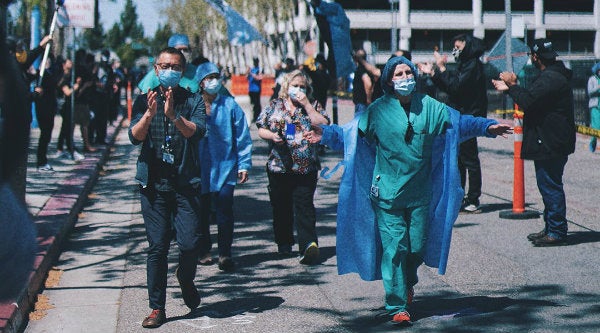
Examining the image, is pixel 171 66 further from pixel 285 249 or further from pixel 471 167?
pixel 471 167

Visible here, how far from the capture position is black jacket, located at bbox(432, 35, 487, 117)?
35.1 ft

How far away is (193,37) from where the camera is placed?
8925 centimetres

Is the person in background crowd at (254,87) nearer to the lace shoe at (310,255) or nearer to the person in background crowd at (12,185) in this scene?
the lace shoe at (310,255)

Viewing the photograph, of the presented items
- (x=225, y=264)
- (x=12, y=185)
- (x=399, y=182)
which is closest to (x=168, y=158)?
(x=399, y=182)

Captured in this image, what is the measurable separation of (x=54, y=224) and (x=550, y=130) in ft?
16.1

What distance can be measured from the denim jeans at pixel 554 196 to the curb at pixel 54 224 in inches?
174

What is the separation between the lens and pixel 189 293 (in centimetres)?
661

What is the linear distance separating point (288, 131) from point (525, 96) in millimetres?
2126

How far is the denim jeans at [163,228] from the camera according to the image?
6320mm

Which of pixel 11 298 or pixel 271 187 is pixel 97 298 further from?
pixel 11 298

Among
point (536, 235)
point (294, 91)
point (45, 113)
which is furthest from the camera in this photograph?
point (45, 113)

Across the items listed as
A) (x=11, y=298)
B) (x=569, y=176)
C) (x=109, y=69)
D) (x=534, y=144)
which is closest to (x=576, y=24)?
(x=109, y=69)

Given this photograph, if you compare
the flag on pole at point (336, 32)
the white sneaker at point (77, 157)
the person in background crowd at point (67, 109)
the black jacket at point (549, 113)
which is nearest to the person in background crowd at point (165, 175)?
the black jacket at point (549, 113)

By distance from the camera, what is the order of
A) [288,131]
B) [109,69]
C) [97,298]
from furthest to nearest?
[109,69] < [288,131] < [97,298]
